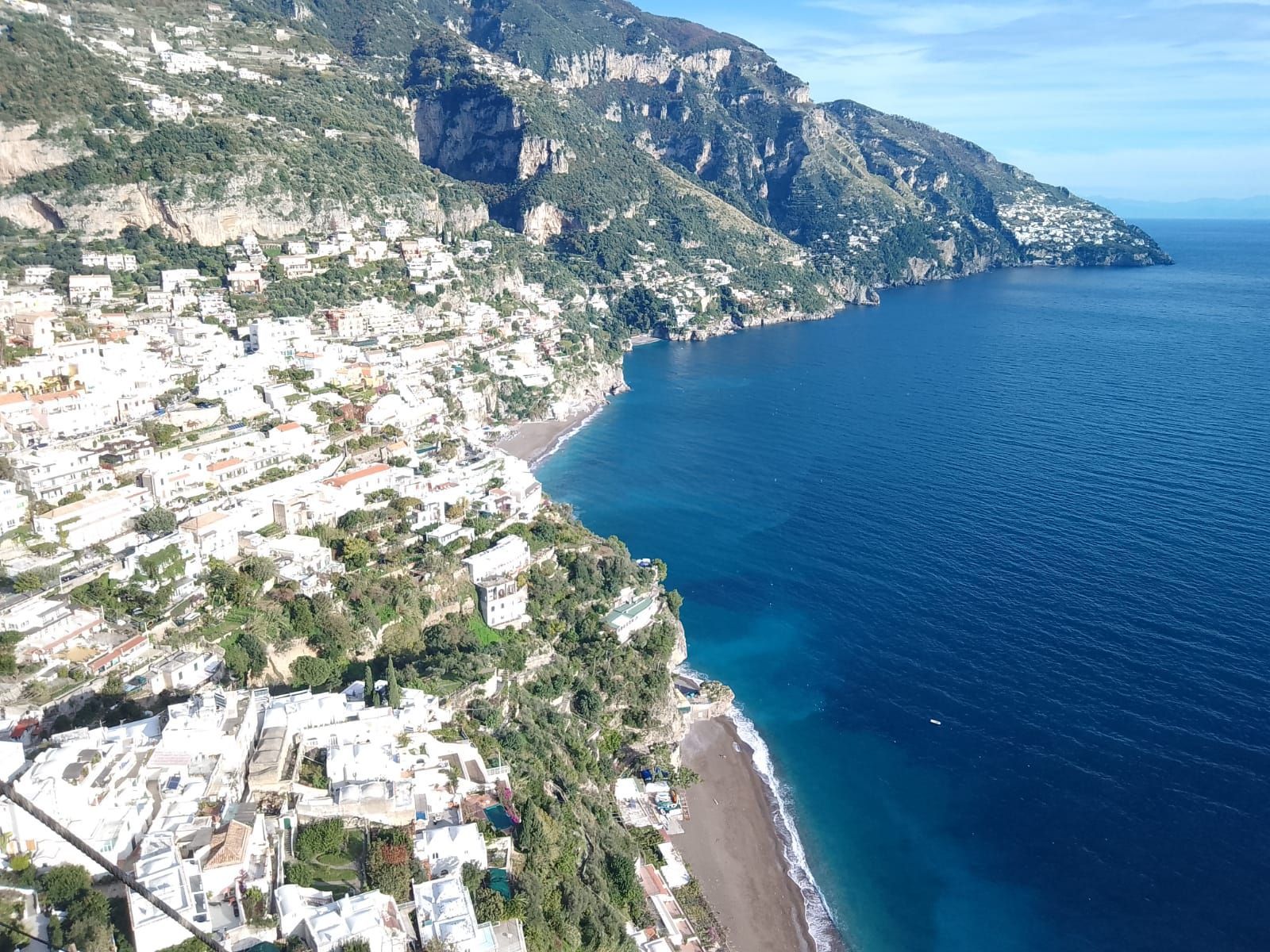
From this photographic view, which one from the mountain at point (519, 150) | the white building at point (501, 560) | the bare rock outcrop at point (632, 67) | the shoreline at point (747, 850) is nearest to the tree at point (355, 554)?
the white building at point (501, 560)

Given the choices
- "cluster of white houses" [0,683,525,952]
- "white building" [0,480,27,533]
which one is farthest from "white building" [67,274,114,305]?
"cluster of white houses" [0,683,525,952]

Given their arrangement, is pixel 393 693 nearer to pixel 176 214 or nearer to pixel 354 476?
pixel 354 476

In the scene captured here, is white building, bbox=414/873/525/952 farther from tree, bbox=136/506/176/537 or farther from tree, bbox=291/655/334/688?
tree, bbox=136/506/176/537

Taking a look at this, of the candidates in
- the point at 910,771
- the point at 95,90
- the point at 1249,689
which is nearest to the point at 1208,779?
the point at 1249,689

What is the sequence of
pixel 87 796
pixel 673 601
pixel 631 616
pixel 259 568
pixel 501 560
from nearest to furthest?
pixel 87 796, pixel 259 568, pixel 501 560, pixel 631 616, pixel 673 601

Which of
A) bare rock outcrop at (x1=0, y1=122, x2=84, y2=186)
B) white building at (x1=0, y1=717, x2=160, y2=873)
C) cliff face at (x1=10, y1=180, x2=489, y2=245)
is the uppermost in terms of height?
bare rock outcrop at (x1=0, y1=122, x2=84, y2=186)

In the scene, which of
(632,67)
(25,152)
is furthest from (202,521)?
(632,67)
